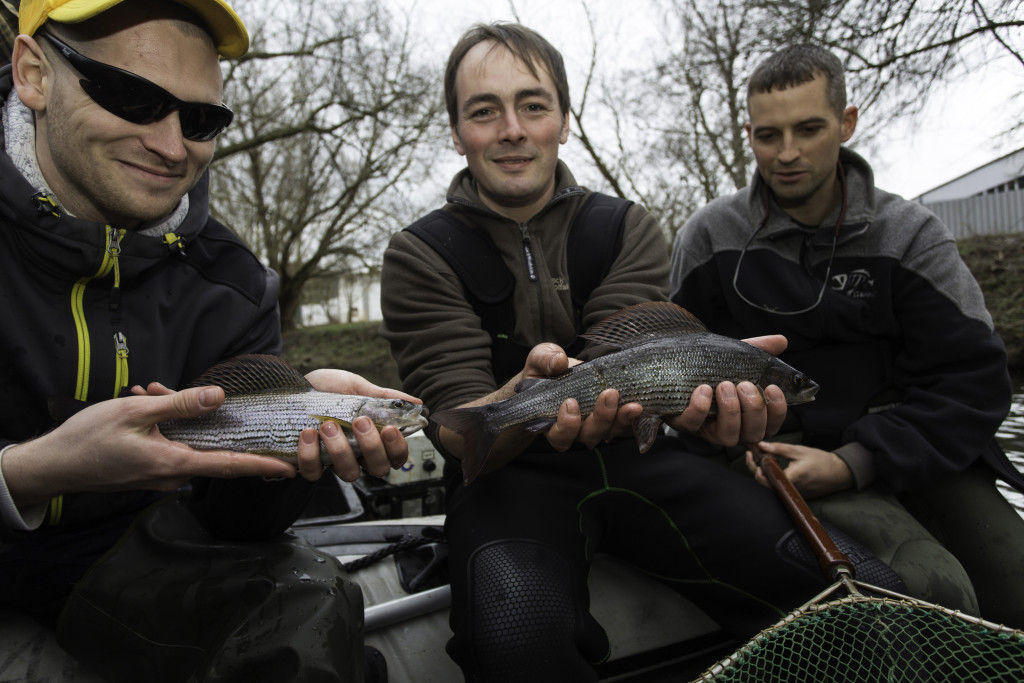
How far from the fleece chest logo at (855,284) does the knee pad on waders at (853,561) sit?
1.44m

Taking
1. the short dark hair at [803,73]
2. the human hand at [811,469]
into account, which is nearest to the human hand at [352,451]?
the human hand at [811,469]

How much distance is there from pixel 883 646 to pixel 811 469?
1049 millimetres

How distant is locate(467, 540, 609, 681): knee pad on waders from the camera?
2102 millimetres

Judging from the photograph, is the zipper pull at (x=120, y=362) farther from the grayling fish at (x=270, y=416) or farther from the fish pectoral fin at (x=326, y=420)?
the fish pectoral fin at (x=326, y=420)

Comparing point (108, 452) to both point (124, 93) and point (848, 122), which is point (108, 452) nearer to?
point (124, 93)

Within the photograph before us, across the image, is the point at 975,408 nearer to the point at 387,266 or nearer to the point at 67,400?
the point at 387,266

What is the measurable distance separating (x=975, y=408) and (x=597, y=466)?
1910 mm

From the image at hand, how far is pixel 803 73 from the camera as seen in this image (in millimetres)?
3564

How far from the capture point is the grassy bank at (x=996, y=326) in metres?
11.8

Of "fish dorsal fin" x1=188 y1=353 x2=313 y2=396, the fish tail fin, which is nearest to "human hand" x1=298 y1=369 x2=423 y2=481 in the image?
the fish tail fin

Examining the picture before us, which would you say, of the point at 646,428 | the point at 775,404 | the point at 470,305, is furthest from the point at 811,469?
the point at 470,305

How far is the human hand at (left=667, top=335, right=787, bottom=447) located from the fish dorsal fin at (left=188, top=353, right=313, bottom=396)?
1.44 m

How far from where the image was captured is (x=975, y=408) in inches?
123

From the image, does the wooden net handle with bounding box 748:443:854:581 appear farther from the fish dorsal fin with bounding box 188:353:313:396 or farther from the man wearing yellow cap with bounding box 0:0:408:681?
the fish dorsal fin with bounding box 188:353:313:396
